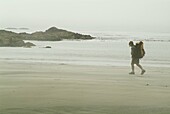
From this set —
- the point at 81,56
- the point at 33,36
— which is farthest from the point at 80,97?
the point at 33,36

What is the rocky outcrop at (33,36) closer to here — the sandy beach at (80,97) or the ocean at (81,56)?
the ocean at (81,56)

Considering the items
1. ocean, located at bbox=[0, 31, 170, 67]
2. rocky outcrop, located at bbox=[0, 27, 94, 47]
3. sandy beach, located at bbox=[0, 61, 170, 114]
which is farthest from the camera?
rocky outcrop, located at bbox=[0, 27, 94, 47]

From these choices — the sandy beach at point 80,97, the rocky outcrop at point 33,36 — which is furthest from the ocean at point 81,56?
the sandy beach at point 80,97

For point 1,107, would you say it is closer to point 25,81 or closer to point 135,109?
point 135,109

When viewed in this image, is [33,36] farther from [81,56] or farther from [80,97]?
[80,97]

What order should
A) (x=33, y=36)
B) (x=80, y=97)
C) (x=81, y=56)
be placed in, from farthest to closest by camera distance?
(x=33, y=36) < (x=81, y=56) < (x=80, y=97)

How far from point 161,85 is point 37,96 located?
4.75 meters

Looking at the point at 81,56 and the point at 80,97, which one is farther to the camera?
the point at 81,56

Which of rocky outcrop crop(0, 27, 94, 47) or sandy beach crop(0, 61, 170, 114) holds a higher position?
rocky outcrop crop(0, 27, 94, 47)

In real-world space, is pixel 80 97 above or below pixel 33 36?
below

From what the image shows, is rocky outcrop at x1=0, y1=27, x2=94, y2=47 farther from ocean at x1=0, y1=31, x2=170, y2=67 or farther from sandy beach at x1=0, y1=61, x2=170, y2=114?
sandy beach at x1=0, y1=61, x2=170, y2=114

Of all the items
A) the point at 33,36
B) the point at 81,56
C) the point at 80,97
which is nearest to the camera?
the point at 80,97

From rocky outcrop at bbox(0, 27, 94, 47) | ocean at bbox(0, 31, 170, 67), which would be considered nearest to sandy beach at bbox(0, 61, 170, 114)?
ocean at bbox(0, 31, 170, 67)

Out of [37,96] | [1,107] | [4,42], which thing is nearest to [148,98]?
[37,96]
